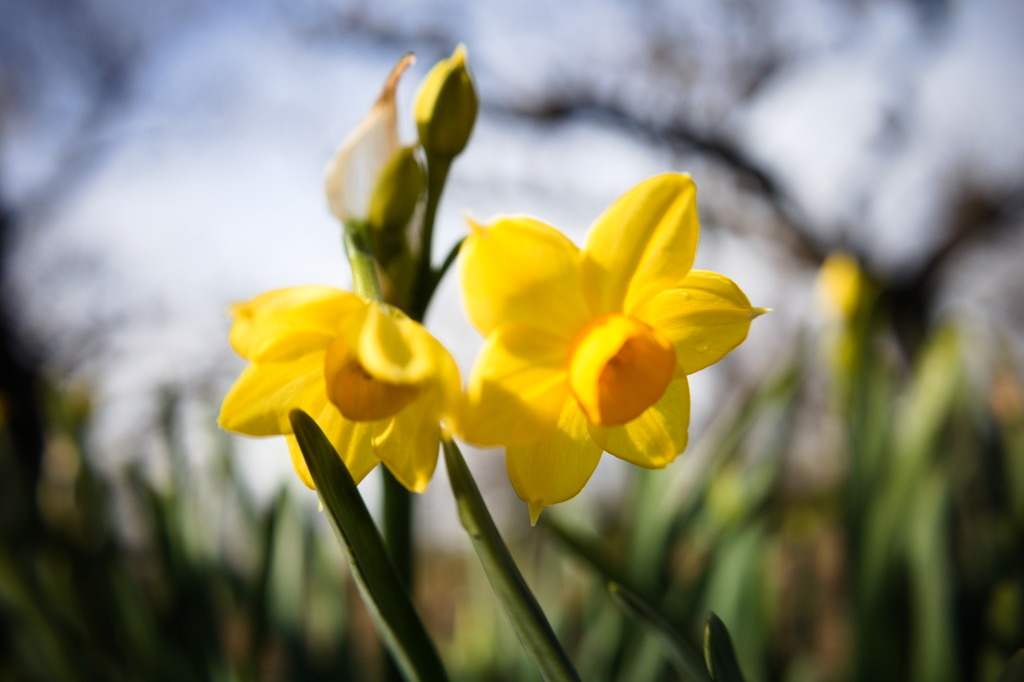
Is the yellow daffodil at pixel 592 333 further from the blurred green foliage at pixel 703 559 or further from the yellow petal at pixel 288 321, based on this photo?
the blurred green foliage at pixel 703 559

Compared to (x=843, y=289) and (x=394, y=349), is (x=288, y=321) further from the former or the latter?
(x=843, y=289)

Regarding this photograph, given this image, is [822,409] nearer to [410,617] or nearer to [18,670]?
[18,670]

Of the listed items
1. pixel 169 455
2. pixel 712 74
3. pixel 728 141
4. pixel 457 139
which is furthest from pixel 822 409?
pixel 457 139

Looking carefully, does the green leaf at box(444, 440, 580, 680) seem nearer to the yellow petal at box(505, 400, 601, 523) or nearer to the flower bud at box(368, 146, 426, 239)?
the yellow petal at box(505, 400, 601, 523)

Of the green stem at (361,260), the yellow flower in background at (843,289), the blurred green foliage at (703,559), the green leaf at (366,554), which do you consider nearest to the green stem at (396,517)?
the green stem at (361,260)

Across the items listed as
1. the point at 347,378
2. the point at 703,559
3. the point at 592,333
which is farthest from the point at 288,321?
the point at 703,559

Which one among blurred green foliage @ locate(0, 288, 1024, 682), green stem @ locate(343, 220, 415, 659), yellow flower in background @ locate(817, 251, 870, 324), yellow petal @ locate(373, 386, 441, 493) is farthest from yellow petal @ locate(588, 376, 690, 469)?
yellow flower in background @ locate(817, 251, 870, 324)

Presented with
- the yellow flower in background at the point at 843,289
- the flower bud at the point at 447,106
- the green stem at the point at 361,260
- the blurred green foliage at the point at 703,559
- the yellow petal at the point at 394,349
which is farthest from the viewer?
the yellow flower in background at the point at 843,289
